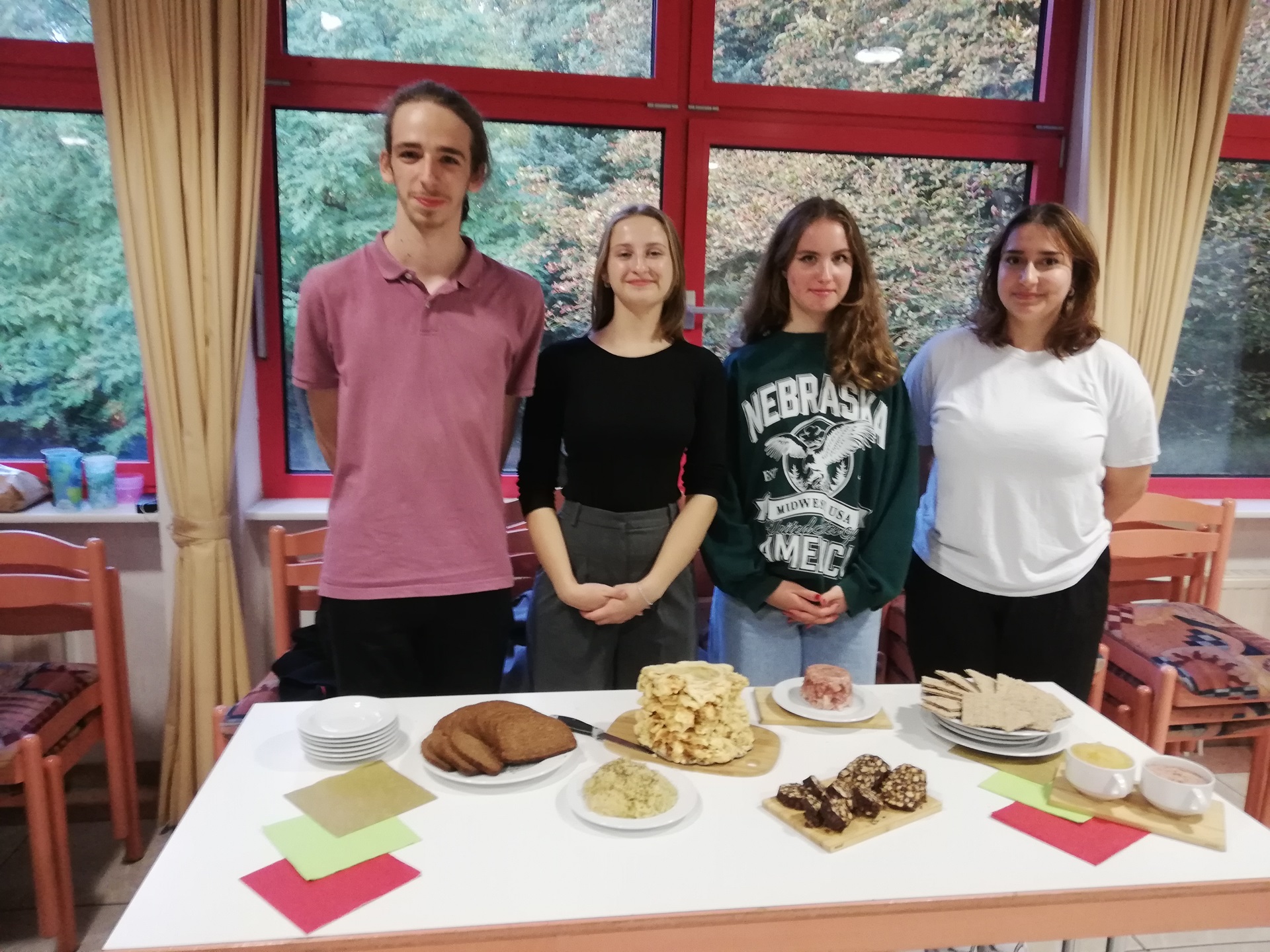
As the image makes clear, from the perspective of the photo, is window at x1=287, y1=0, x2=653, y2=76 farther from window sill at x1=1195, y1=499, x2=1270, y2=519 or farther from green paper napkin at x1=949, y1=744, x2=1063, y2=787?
window sill at x1=1195, y1=499, x2=1270, y2=519

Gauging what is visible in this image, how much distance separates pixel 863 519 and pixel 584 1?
1.76 meters

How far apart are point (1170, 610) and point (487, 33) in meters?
2.64

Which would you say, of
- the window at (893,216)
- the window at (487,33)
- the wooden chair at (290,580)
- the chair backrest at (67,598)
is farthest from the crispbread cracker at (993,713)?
the window at (487,33)

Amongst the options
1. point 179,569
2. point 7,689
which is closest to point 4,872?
point 7,689

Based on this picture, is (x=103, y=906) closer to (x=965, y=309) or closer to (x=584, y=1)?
(x=584, y=1)

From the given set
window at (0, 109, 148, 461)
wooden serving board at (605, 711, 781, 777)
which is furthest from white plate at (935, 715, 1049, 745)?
window at (0, 109, 148, 461)

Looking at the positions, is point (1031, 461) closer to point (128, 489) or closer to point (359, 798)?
point (359, 798)

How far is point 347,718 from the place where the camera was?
128 centimetres

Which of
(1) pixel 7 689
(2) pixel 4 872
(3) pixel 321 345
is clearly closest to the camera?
(3) pixel 321 345

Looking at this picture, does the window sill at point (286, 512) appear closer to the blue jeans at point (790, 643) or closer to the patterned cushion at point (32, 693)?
the patterned cushion at point (32, 693)

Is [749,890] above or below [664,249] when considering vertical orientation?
below

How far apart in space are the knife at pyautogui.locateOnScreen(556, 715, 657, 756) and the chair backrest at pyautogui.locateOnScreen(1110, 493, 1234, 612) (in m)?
1.79

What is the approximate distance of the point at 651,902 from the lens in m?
0.95

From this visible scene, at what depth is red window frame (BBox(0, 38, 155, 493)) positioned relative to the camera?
2314 millimetres
